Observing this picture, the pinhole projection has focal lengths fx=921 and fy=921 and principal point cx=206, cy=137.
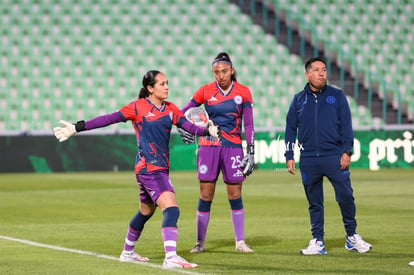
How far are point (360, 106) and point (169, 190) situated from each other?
24.5m

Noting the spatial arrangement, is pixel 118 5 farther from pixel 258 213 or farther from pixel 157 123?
pixel 157 123

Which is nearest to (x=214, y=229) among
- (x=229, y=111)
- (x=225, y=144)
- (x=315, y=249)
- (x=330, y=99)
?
(x=225, y=144)

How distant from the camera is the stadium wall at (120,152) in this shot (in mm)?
27719

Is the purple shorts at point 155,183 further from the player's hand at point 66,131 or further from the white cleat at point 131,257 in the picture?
the player's hand at point 66,131

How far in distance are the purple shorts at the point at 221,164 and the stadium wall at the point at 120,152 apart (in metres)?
17.7

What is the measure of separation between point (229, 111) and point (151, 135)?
1.47 meters

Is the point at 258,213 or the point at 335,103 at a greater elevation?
the point at 335,103

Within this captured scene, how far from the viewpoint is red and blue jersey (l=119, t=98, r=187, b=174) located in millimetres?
8781

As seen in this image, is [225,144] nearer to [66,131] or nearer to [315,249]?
[315,249]

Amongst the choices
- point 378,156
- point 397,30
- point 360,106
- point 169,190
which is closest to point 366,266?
point 169,190

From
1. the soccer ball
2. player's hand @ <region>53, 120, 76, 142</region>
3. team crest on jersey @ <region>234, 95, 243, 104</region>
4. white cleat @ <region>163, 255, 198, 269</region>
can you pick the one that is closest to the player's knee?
white cleat @ <region>163, 255, 198, 269</region>

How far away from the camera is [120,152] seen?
2842 centimetres

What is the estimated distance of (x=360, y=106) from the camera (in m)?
32.5

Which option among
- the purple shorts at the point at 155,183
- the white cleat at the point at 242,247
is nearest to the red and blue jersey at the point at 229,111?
the white cleat at the point at 242,247
